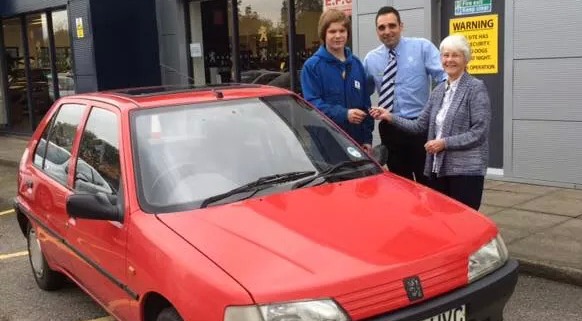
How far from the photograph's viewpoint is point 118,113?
3.72 meters

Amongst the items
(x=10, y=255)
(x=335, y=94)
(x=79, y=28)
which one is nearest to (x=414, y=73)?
(x=335, y=94)

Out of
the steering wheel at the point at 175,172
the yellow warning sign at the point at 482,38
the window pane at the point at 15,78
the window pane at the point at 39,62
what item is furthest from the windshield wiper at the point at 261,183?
the window pane at the point at 15,78

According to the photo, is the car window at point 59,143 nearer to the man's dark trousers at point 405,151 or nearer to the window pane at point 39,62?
the man's dark trousers at point 405,151

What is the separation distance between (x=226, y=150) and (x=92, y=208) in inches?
30.2

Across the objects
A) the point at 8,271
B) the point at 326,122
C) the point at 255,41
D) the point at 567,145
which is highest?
the point at 255,41

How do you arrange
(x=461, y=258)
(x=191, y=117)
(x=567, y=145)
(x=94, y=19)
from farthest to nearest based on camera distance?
(x=94, y=19) < (x=567, y=145) < (x=191, y=117) < (x=461, y=258)

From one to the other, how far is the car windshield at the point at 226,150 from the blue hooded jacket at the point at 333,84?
0.68m

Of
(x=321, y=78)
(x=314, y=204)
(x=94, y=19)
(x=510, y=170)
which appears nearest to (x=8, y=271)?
(x=321, y=78)

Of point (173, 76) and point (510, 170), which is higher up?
point (173, 76)

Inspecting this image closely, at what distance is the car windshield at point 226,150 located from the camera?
Answer: 10.9 ft

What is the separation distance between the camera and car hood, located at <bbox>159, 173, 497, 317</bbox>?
2.54m

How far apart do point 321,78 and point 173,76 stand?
7.97 metres

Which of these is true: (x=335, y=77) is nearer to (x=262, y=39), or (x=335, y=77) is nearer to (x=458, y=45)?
(x=458, y=45)

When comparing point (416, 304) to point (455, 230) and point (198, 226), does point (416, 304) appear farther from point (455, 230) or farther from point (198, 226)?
point (198, 226)
